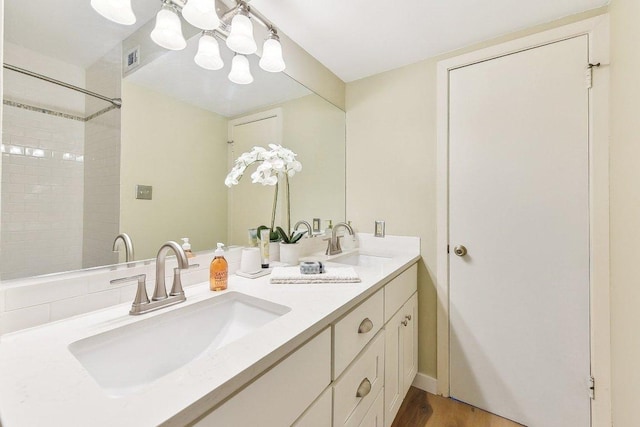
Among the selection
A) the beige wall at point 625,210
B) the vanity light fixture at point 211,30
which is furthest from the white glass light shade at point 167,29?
the beige wall at point 625,210

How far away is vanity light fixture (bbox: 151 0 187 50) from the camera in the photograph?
0.95 meters

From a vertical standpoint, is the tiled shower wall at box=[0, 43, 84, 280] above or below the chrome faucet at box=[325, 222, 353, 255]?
above

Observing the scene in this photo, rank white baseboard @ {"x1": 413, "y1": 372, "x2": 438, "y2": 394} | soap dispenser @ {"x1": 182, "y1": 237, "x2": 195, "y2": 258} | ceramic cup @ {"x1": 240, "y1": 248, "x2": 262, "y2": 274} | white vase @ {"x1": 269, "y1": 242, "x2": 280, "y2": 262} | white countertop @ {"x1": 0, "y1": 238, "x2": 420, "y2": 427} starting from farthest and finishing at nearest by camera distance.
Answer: white baseboard @ {"x1": 413, "y1": 372, "x2": 438, "y2": 394}, white vase @ {"x1": 269, "y1": 242, "x2": 280, "y2": 262}, ceramic cup @ {"x1": 240, "y1": 248, "x2": 262, "y2": 274}, soap dispenser @ {"x1": 182, "y1": 237, "x2": 195, "y2": 258}, white countertop @ {"x1": 0, "y1": 238, "x2": 420, "y2": 427}

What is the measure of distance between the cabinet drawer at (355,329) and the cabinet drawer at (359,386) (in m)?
0.04

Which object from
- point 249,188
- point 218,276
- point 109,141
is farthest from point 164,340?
point 249,188

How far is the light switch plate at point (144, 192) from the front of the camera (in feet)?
3.19

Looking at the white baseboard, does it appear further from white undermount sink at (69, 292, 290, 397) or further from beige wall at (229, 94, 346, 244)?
white undermount sink at (69, 292, 290, 397)

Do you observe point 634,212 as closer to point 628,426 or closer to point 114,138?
point 628,426

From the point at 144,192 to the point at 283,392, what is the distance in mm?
825

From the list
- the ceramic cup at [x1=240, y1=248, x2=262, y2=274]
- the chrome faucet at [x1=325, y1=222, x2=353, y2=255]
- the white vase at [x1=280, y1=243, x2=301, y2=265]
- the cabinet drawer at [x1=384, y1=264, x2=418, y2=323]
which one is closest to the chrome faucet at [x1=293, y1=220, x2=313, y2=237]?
the chrome faucet at [x1=325, y1=222, x2=353, y2=255]

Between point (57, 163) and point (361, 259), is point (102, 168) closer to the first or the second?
point (57, 163)

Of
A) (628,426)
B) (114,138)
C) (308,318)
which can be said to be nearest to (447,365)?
(628,426)

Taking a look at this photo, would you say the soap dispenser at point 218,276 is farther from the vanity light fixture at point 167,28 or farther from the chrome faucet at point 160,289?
the vanity light fixture at point 167,28

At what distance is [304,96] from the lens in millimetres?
1716
